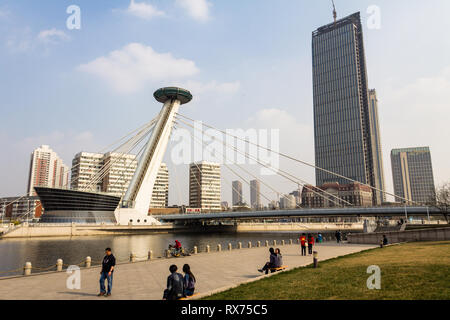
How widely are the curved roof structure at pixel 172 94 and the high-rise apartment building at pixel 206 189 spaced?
84.9 metres

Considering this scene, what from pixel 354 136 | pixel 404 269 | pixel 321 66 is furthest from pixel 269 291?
pixel 321 66

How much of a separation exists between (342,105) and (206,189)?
313 ft

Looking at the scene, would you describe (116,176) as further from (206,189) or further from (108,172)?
(206,189)

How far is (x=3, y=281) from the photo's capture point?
14.7m

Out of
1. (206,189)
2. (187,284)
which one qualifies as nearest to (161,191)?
(206,189)

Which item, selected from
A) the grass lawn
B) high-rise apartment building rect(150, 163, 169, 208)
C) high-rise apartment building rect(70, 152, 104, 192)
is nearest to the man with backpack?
the grass lawn

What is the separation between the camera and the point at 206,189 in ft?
609

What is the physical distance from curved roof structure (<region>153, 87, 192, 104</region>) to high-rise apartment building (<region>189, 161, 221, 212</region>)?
8489 centimetres

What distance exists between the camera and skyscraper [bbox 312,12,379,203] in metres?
174

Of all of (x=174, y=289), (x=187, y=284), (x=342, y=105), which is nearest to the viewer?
(x=174, y=289)

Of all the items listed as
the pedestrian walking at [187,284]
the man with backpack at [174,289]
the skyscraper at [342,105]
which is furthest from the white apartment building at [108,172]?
the man with backpack at [174,289]

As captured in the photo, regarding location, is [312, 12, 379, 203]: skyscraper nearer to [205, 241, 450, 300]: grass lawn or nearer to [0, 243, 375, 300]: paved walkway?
[0, 243, 375, 300]: paved walkway
